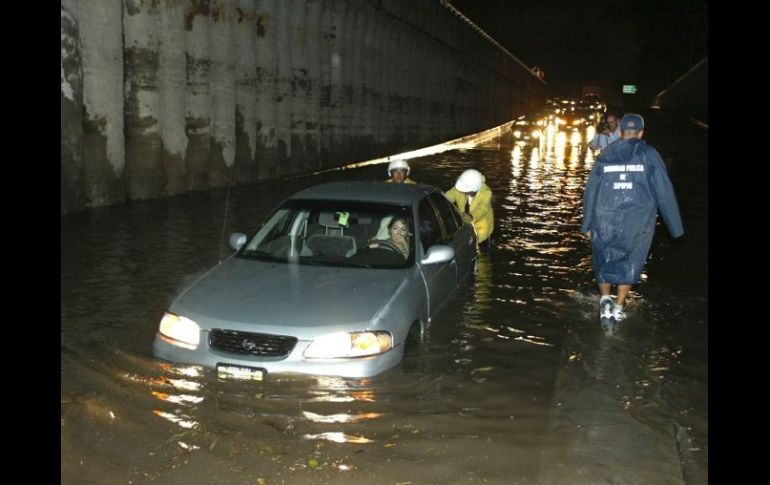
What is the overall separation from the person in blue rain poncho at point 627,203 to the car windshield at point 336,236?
1.88 meters

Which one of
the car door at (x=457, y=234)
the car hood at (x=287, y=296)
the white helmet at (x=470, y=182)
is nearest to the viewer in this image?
the car hood at (x=287, y=296)

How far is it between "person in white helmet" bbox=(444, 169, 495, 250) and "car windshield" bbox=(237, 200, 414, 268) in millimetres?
2807

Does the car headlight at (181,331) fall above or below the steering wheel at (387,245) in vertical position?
below

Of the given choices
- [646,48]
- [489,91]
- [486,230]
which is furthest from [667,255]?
[646,48]

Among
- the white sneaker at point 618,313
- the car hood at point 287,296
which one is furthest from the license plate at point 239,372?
the white sneaker at point 618,313

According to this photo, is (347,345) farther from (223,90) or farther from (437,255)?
(223,90)

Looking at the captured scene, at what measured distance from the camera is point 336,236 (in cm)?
694

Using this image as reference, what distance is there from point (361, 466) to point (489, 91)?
171 ft

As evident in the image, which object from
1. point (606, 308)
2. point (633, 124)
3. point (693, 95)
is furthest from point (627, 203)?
point (693, 95)

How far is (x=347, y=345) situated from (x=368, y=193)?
7.31 ft

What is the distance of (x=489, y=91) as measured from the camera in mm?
54656

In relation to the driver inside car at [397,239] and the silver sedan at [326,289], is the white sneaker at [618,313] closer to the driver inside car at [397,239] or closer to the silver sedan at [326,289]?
the silver sedan at [326,289]

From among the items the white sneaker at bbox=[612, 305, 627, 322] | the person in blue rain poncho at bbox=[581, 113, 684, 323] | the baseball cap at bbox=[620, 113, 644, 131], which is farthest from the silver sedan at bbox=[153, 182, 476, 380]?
the baseball cap at bbox=[620, 113, 644, 131]

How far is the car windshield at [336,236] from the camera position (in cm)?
667
